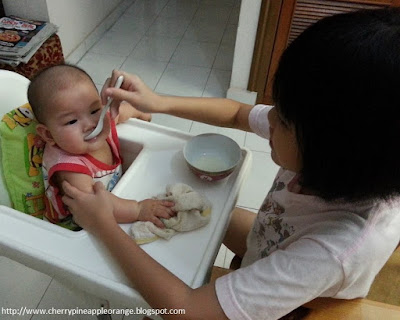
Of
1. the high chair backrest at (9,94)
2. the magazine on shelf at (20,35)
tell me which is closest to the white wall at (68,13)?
the magazine on shelf at (20,35)

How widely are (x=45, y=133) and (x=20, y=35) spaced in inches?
47.9

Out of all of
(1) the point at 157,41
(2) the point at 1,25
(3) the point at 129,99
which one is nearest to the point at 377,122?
(3) the point at 129,99

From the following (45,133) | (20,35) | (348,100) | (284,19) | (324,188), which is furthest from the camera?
(20,35)

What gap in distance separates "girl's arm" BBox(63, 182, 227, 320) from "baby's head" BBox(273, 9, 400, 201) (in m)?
0.24

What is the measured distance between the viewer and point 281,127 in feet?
1.73

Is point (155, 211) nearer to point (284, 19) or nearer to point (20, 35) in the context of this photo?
point (284, 19)

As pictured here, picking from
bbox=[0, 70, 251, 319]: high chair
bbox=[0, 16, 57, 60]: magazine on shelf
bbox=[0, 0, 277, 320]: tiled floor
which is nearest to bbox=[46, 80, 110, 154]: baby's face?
bbox=[0, 70, 251, 319]: high chair

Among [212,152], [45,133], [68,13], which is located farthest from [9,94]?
[68,13]

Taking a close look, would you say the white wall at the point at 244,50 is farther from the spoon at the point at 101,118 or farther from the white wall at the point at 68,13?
the spoon at the point at 101,118

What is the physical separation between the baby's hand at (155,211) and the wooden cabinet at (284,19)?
951 millimetres

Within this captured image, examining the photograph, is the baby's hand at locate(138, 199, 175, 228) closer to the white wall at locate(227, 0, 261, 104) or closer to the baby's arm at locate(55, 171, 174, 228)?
the baby's arm at locate(55, 171, 174, 228)

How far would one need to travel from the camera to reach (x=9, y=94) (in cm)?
80

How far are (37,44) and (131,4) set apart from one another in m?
1.42

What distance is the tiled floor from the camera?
1165 millimetres
